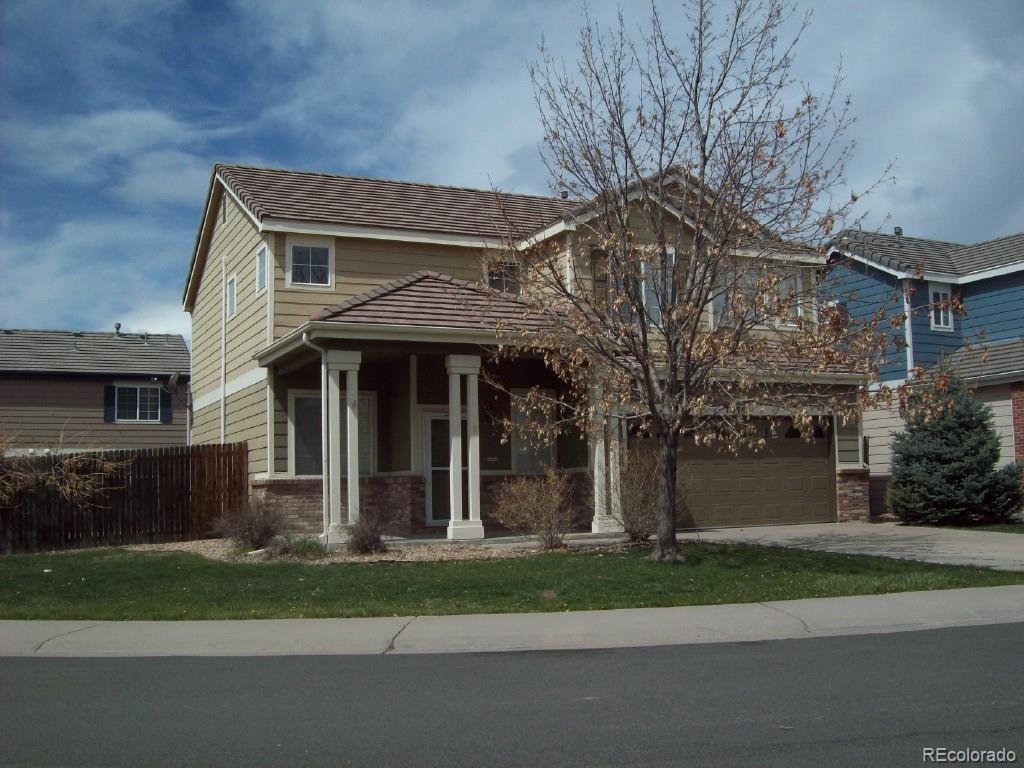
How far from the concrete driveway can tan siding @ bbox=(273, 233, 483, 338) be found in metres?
7.05

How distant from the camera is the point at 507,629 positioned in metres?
9.98

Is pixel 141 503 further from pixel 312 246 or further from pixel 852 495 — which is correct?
pixel 852 495

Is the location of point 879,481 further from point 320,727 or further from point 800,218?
point 320,727

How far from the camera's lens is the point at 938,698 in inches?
271

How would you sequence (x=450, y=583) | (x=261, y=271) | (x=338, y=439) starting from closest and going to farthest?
(x=450, y=583) < (x=338, y=439) < (x=261, y=271)

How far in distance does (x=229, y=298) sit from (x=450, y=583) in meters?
12.6

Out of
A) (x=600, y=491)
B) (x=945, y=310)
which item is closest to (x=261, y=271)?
(x=600, y=491)

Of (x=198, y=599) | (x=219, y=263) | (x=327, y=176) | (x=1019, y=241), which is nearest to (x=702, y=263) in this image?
(x=198, y=599)

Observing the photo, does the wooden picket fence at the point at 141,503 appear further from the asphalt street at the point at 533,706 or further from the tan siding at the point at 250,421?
the asphalt street at the point at 533,706

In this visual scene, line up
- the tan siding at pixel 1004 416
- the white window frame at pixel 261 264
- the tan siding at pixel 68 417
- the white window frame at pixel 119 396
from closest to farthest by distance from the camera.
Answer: the white window frame at pixel 261 264 → the tan siding at pixel 1004 416 → the tan siding at pixel 68 417 → the white window frame at pixel 119 396

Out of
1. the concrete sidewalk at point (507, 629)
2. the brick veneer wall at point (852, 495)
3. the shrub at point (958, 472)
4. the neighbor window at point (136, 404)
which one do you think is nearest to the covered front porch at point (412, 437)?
the brick veneer wall at point (852, 495)

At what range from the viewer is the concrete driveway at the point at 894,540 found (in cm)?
1504

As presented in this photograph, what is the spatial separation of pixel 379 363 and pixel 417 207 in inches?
146

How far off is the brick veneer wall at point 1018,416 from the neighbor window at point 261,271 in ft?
54.0
